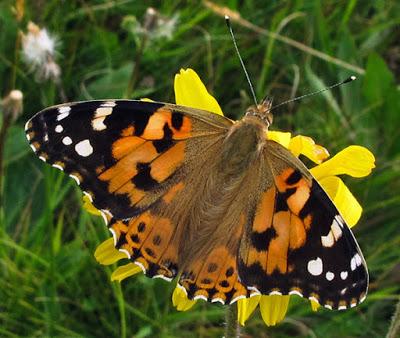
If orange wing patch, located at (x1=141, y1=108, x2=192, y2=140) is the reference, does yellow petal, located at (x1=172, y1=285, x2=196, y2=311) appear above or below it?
below

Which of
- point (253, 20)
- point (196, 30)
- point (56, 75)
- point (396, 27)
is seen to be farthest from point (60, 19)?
point (396, 27)

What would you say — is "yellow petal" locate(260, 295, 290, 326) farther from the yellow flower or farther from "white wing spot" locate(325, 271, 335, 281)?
"white wing spot" locate(325, 271, 335, 281)

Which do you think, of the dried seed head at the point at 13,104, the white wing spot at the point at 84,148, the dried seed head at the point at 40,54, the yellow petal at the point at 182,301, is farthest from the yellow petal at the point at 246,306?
the dried seed head at the point at 40,54

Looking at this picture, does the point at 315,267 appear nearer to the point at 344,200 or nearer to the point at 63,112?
the point at 344,200

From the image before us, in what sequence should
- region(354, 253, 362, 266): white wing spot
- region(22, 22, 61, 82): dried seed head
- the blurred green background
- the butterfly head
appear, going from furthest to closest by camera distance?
region(22, 22, 61, 82): dried seed head, the blurred green background, the butterfly head, region(354, 253, 362, 266): white wing spot

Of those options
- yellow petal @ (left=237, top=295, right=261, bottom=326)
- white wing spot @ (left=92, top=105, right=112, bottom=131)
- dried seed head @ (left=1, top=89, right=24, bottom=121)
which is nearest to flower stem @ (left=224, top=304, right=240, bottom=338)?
yellow petal @ (left=237, top=295, right=261, bottom=326)

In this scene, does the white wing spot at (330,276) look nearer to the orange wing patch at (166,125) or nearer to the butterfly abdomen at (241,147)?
the butterfly abdomen at (241,147)
